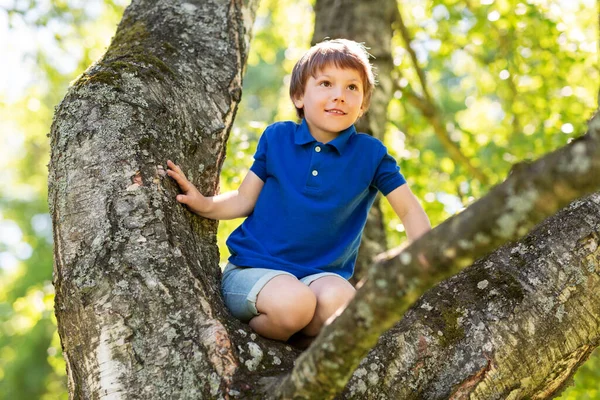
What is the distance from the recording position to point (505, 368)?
2.02 m

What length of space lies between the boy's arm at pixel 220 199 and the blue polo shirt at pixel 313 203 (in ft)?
0.15

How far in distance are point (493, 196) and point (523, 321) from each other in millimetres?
911

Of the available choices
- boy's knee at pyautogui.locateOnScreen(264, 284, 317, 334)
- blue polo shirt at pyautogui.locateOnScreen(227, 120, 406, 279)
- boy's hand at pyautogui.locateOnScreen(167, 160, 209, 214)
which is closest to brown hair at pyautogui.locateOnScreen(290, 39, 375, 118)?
blue polo shirt at pyautogui.locateOnScreen(227, 120, 406, 279)

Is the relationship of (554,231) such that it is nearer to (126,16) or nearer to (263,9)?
(126,16)

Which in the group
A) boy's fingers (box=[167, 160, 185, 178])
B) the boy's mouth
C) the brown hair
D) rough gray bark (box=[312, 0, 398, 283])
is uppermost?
rough gray bark (box=[312, 0, 398, 283])

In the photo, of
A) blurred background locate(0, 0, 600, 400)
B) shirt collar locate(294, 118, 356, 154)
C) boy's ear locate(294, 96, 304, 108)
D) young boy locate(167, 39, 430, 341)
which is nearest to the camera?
young boy locate(167, 39, 430, 341)

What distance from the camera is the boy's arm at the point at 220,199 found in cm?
241

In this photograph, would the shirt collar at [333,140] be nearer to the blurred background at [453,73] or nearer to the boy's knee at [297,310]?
the boy's knee at [297,310]

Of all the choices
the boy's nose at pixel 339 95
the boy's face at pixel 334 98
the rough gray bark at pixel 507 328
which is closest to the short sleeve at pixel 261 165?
the boy's face at pixel 334 98

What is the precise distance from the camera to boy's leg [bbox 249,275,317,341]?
2.38m

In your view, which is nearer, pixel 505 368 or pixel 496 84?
pixel 505 368

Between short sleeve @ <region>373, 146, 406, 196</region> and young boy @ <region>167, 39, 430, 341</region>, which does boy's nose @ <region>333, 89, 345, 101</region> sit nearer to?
young boy @ <region>167, 39, 430, 341</region>

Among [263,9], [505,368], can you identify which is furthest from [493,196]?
[263,9]

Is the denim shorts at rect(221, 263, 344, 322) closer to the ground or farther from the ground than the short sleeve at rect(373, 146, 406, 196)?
closer to the ground
